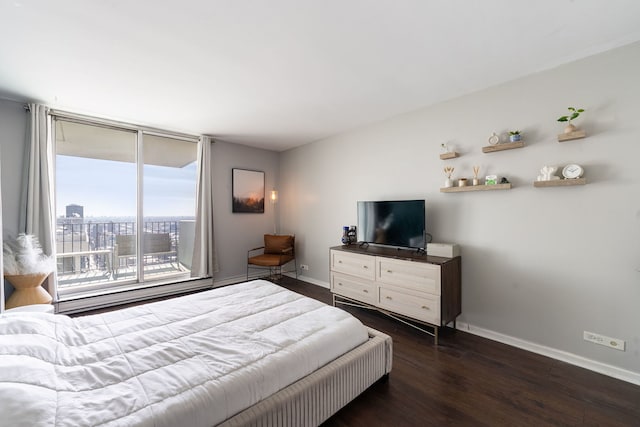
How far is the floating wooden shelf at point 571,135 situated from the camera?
2.15 m

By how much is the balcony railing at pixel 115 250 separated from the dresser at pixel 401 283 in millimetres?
2822

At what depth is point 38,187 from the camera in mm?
3064

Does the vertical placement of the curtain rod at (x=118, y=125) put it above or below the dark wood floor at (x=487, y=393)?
above

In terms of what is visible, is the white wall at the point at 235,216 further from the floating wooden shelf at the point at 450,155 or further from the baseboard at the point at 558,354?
the baseboard at the point at 558,354

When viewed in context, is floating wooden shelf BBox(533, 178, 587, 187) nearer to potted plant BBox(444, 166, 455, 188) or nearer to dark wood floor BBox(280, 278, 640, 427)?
potted plant BBox(444, 166, 455, 188)

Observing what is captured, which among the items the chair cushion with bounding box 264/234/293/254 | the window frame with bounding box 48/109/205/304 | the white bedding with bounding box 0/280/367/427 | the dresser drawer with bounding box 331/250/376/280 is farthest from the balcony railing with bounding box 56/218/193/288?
the dresser drawer with bounding box 331/250/376/280

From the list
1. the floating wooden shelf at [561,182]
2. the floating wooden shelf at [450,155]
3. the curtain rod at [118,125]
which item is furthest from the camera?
the curtain rod at [118,125]

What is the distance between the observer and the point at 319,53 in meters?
2.15

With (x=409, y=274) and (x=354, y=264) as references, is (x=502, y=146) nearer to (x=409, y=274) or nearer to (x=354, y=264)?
(x=409, y=274)

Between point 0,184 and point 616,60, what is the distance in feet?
20.0

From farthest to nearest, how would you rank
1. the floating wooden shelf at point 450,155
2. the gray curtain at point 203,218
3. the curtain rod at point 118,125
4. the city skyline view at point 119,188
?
the gray curtain at point 203,218
the city skyline view at point 119,188
the curtain rod at point 118,125
the floating wooden shelf at point 450,155

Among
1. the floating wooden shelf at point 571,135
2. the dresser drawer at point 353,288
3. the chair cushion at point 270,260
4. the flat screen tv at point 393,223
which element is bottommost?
the dresser drawer at point 353,288

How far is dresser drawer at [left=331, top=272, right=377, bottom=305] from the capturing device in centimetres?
315

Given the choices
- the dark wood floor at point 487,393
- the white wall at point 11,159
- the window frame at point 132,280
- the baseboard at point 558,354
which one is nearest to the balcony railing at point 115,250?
the window frame at point 132,280
